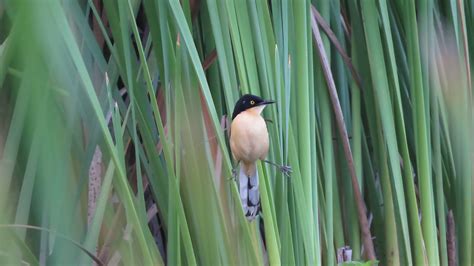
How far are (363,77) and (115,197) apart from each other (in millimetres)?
852

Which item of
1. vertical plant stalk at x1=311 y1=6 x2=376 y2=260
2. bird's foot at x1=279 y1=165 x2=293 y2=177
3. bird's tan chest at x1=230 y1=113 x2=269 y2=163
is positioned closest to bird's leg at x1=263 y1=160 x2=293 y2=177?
bird's foot at x1=279 y1=165 x2=293 y2=177

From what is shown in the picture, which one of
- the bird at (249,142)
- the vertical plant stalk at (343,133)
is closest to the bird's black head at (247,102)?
the bird at (249,142)

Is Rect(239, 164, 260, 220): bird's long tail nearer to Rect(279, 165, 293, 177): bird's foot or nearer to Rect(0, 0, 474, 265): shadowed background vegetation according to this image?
Rect(0, 0, 474, 265): shadowed background vegetation

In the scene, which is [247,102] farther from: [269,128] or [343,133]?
[343,133]

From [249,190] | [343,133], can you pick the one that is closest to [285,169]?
[249,190]

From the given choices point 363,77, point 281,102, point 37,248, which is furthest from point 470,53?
point 37,248

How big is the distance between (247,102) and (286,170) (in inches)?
9.7

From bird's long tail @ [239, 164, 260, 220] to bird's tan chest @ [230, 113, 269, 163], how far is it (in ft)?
0.17

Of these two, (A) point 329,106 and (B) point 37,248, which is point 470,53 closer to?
(A) point 329,106

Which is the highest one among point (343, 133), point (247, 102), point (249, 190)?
point (247, 102)

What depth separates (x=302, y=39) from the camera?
5.50 ft

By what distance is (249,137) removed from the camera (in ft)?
5.73

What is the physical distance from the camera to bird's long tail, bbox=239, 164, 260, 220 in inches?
70.2

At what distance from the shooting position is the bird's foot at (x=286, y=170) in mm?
1560
